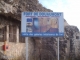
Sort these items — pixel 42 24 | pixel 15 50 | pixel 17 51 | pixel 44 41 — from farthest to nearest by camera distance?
pixel 44 41
pixel 17 51
pixel 15 50
pixel 42 24

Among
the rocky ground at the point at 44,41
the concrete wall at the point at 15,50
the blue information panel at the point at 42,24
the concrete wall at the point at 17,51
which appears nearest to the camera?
the blue information panel at the point at 42,24

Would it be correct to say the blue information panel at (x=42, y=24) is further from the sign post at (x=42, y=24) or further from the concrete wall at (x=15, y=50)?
the concrete wall at (x=15, y=50)

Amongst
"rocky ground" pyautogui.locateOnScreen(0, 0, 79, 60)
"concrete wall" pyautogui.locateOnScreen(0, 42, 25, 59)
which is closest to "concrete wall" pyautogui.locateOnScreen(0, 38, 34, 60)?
"concrete wall" pyautogui.locateOnScreen(0, 42, 25, 59)

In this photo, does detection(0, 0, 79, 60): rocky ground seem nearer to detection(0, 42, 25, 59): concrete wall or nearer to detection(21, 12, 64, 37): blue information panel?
detection(0, 42, 25, 59): concrete wall

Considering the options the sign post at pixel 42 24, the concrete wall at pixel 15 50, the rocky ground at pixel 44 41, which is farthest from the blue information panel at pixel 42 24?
the concrete wall at pixel 15 50

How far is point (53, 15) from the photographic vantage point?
474 inches

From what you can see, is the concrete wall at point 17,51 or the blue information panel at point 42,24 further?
the concrete wall at point 17,51

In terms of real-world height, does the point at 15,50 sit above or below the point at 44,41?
below

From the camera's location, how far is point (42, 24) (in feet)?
39.8

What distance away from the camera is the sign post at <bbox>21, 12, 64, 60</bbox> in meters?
11.8

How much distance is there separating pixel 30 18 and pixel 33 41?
20.8 feet

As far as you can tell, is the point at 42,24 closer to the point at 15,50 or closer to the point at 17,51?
the point at 15,50

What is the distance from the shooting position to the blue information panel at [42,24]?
1181 cm

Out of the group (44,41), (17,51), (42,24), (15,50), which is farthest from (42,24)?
(44,41)
